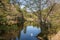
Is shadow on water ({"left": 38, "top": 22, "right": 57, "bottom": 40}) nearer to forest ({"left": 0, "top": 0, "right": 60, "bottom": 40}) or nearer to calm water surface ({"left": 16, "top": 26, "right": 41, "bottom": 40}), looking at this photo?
forest ({"left": 0, "top": 0, "right": 60, "bottom": 40})

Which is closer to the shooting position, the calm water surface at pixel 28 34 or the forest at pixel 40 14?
the forest at pixel 40 14

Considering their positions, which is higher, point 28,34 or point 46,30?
point 46,30

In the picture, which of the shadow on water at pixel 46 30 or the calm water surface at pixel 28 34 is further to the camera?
the calm water surface at pixel 28 34

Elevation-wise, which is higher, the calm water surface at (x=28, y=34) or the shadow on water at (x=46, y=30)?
the shadow on water at (x=46, y=30)

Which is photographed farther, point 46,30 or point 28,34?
point 28,34

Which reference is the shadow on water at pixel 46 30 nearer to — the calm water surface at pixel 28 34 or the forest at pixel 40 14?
the forest at pixel 40 14

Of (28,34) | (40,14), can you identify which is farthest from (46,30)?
(28,34)

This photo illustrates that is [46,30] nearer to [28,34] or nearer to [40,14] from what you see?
[40,14]

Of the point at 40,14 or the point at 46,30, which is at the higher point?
the point at 40,14

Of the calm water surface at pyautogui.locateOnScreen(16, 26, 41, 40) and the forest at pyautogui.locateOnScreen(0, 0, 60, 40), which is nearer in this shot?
the forest at pyautogui.locateOnScreen(0, 0, 60, 40)

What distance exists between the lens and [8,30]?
1239 centimetres

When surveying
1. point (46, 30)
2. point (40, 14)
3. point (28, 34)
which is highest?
point (40, 14)

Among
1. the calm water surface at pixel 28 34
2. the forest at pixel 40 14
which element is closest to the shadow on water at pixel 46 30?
the forest at pixel 40 14

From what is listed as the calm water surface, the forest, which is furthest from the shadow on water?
the calm water surface
